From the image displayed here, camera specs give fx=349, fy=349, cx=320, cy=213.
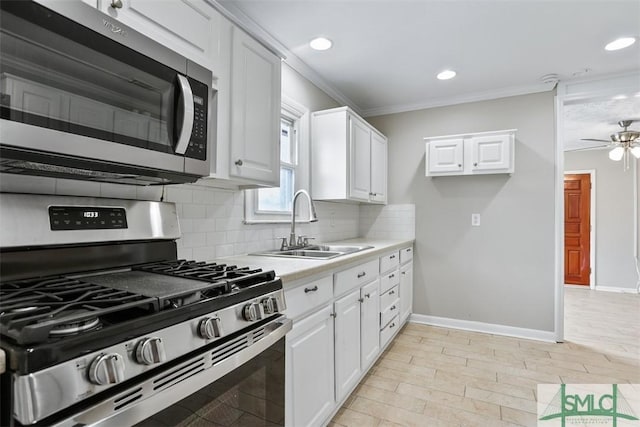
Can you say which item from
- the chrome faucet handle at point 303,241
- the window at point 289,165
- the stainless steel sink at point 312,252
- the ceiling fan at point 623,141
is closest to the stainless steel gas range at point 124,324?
the stainless steel sink at point 312,252

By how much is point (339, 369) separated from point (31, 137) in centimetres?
171

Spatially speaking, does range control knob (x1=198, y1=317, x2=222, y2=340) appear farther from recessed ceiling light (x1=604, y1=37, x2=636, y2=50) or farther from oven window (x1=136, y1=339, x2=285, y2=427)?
recessed ceiling light (x1=604, y1=37, x2=636, y2=50)

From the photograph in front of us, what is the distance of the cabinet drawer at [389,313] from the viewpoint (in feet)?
8.79

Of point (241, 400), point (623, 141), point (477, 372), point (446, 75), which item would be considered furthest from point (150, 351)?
point (623, 141)

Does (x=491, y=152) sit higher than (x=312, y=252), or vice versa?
(x=491, y=152)

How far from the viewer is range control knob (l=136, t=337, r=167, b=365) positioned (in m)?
0.76

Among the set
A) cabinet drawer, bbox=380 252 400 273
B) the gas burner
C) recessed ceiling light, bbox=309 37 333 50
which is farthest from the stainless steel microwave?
cabinet drawer, bbox=380 252 400 273

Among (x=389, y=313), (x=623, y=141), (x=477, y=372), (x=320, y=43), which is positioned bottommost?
(x=477, y=372)

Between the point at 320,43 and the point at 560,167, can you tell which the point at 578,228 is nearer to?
the point at 560,167

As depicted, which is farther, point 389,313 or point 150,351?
point 389,313

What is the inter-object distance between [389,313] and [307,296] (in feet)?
4.77

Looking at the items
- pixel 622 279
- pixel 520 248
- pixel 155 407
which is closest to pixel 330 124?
pixel 520 248

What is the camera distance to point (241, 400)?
3.63 ft

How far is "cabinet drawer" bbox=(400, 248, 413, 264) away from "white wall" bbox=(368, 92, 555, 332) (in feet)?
0.57
